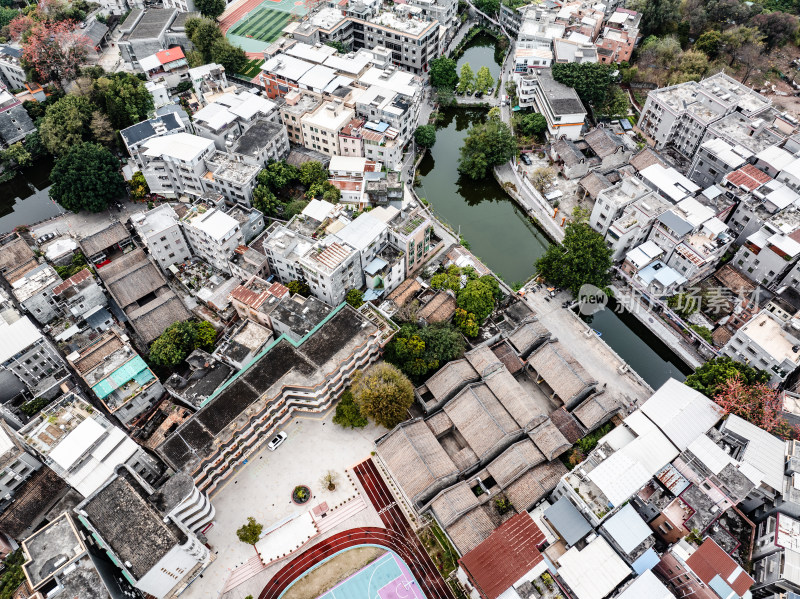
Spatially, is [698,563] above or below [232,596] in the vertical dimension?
above

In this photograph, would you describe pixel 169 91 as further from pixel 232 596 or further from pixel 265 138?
pixel 232 596

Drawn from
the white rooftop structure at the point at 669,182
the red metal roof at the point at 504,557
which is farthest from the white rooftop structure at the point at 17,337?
the white rooftop structure at the point at 669,182

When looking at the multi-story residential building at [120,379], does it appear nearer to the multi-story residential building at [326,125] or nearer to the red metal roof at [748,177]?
the multi-story residential building at [326,125]

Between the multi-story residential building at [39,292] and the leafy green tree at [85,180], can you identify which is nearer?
the multi-story residential building at [39,292]

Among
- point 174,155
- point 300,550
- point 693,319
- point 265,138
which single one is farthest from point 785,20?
point 300,550

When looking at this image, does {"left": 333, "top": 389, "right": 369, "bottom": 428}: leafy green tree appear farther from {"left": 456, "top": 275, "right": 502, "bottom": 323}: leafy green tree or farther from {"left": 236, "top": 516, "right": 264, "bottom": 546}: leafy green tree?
{"left": 456, "top": 275, "right": 502, "bottom": 323}: leafy green tree

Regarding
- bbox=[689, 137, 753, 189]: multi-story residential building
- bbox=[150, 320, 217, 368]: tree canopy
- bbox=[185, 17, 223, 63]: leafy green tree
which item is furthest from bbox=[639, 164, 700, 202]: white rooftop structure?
bbox=[185, 17, 223, 63]: leafy green tree
